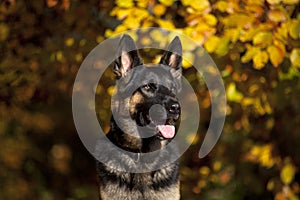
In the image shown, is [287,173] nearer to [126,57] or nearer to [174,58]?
[174,58]

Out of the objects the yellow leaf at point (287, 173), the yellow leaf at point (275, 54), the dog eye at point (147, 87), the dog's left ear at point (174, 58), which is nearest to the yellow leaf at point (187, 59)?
the yellow leaf at point (275, 54)

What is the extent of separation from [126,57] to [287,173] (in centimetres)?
332

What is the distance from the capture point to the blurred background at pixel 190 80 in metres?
6.35

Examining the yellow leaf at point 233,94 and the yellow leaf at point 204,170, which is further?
the yellow leaf at point 204,170

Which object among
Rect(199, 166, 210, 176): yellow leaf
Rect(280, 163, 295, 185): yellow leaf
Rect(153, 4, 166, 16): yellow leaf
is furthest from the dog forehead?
Rect(199, 166, 210, 176): yellow leaf

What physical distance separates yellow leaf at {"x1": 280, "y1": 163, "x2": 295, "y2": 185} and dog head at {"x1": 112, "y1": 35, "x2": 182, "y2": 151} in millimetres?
2880

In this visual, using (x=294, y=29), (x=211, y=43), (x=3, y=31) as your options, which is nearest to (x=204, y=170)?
(x=211, y=43)

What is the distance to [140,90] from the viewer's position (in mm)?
4676

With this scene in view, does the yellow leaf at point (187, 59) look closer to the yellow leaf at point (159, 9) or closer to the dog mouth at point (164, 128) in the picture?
the yellow leaf at point (159, 9)

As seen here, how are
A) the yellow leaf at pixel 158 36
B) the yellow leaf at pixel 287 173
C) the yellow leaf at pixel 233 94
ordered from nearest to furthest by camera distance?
the yellow leaf at pixel 158 36
the yellow leaf at pixel 233 94
the yellow leaf at pixel 287 173

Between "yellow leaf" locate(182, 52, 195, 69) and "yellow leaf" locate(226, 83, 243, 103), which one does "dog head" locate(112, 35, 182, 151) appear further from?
"yellow leaf" locate(226, 83, 243, 103)

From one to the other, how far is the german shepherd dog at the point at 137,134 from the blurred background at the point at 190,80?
1583 mm

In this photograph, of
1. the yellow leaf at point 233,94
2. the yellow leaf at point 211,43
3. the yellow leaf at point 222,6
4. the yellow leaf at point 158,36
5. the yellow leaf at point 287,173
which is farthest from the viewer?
the yellow leaf at point 287,173

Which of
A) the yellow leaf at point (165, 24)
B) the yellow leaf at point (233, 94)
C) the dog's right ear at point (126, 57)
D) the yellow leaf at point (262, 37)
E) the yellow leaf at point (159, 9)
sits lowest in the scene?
the yellow leaf at point (233, 94)
